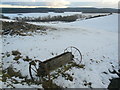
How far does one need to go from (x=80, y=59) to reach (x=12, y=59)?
3936 mm

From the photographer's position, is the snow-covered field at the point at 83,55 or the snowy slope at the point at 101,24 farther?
the snowy slope at the point at 101,24

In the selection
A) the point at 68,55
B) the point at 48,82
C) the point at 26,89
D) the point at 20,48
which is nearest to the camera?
the point at 26,89

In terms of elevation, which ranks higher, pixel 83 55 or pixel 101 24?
pixel 101 24

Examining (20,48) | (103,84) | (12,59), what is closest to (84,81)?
(103,84)

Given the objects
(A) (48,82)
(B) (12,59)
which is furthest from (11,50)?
(A) (48,82)

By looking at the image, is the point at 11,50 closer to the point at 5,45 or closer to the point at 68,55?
the point at 5,45

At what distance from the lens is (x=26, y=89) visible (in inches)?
329

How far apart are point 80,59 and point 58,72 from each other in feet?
8.88

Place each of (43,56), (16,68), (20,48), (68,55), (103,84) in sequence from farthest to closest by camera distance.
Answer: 1. (20,48)
2. (43,56)
3. (68,55)
4. (16,68)
5. (103,84)

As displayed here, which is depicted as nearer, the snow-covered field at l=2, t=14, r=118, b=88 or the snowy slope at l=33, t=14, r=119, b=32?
the snow-covered field at l=2, t=14, r=118, b=88

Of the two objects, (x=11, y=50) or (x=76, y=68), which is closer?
(x=76, y=68)

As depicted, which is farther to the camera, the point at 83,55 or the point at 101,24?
the point at 101,24

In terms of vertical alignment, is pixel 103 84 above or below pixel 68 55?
below

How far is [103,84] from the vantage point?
1012cm
